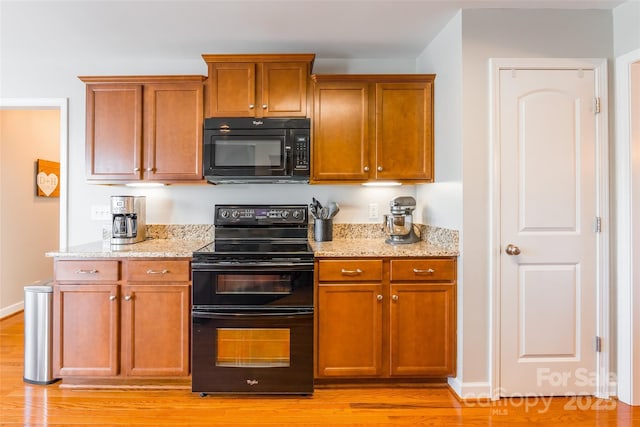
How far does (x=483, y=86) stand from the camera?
2.30 meters

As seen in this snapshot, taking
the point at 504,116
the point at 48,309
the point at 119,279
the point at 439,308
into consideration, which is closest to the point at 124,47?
the point at 119,279

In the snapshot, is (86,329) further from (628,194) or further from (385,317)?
(628,194)

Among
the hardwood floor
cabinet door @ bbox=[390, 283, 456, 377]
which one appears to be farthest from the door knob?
the hardwood floor

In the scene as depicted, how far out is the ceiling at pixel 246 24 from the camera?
2258 mm

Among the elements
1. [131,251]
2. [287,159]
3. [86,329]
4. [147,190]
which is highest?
[287,159]

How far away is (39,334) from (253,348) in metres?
1.42

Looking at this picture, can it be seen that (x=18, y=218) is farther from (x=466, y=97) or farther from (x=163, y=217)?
(x=466, y=97)

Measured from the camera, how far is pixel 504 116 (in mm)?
2291

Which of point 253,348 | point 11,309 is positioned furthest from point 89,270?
point 11,309

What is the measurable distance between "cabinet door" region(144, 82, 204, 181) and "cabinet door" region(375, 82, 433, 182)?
4.30 feet

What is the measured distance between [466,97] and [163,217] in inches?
96.0

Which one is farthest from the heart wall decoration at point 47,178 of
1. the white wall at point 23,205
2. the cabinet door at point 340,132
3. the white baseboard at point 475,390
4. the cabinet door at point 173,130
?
the white baseboard at point 475,390

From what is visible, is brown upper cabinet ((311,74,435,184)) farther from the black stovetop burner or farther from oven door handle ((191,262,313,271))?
oven door handle ((191,262,313,271))

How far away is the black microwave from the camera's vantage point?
2.65m
